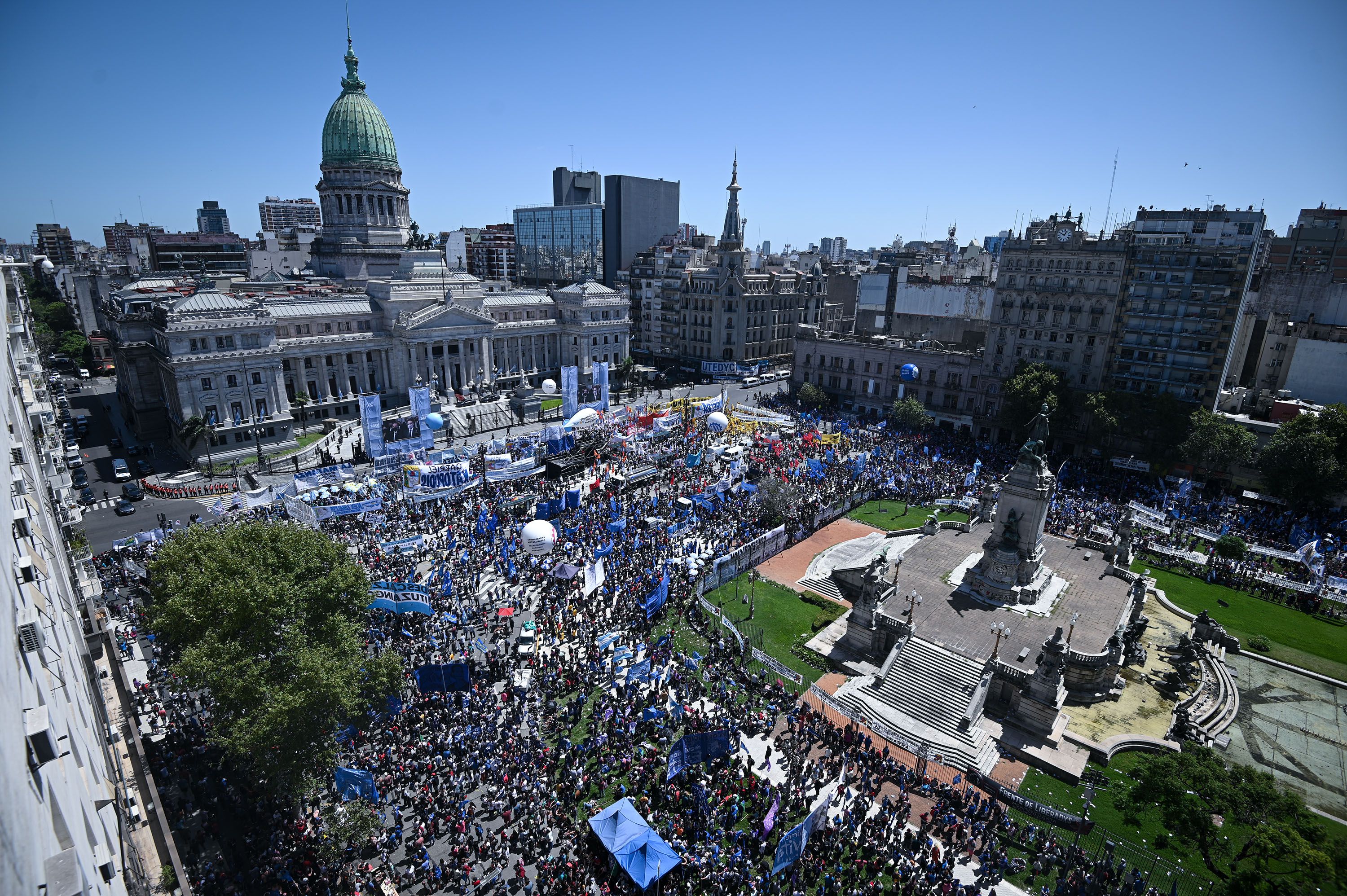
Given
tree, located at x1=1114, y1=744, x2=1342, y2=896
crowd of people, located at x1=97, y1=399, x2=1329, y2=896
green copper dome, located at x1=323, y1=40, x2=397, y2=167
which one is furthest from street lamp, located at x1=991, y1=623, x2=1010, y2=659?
green copper dome, located at x1=323, y1=40, x2=397, y2=167

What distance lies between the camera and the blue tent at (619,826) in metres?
19.8

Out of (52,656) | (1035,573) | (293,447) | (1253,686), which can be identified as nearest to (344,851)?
(52,656)

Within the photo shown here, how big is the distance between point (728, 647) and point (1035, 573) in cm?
1852

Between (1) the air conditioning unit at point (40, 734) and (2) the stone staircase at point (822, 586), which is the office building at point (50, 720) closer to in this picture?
(1) the air conditioning unit at point (40, 734)

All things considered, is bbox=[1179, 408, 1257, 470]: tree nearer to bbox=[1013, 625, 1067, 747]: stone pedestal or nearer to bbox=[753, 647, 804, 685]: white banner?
bbox=[1013, 625, 1067, 747]: stone pedestal

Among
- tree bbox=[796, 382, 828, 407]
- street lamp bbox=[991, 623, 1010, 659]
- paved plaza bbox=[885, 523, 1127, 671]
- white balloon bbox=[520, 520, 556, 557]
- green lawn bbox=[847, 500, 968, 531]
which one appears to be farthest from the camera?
tree bbox=[796, 382, 828, 407]

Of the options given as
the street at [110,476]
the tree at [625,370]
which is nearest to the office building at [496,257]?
the tree at [625,370]

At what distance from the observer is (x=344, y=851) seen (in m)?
20.5

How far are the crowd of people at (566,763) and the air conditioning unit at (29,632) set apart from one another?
469 inches

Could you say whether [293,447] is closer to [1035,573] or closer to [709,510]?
[709,510]

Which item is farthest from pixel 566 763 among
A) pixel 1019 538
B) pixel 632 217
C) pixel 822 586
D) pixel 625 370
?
pixel 632 217

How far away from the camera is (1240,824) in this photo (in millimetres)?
21438

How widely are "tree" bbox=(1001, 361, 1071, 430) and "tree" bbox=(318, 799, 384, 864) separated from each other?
59.0 metres

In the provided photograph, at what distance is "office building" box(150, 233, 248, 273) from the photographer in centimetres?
12875
